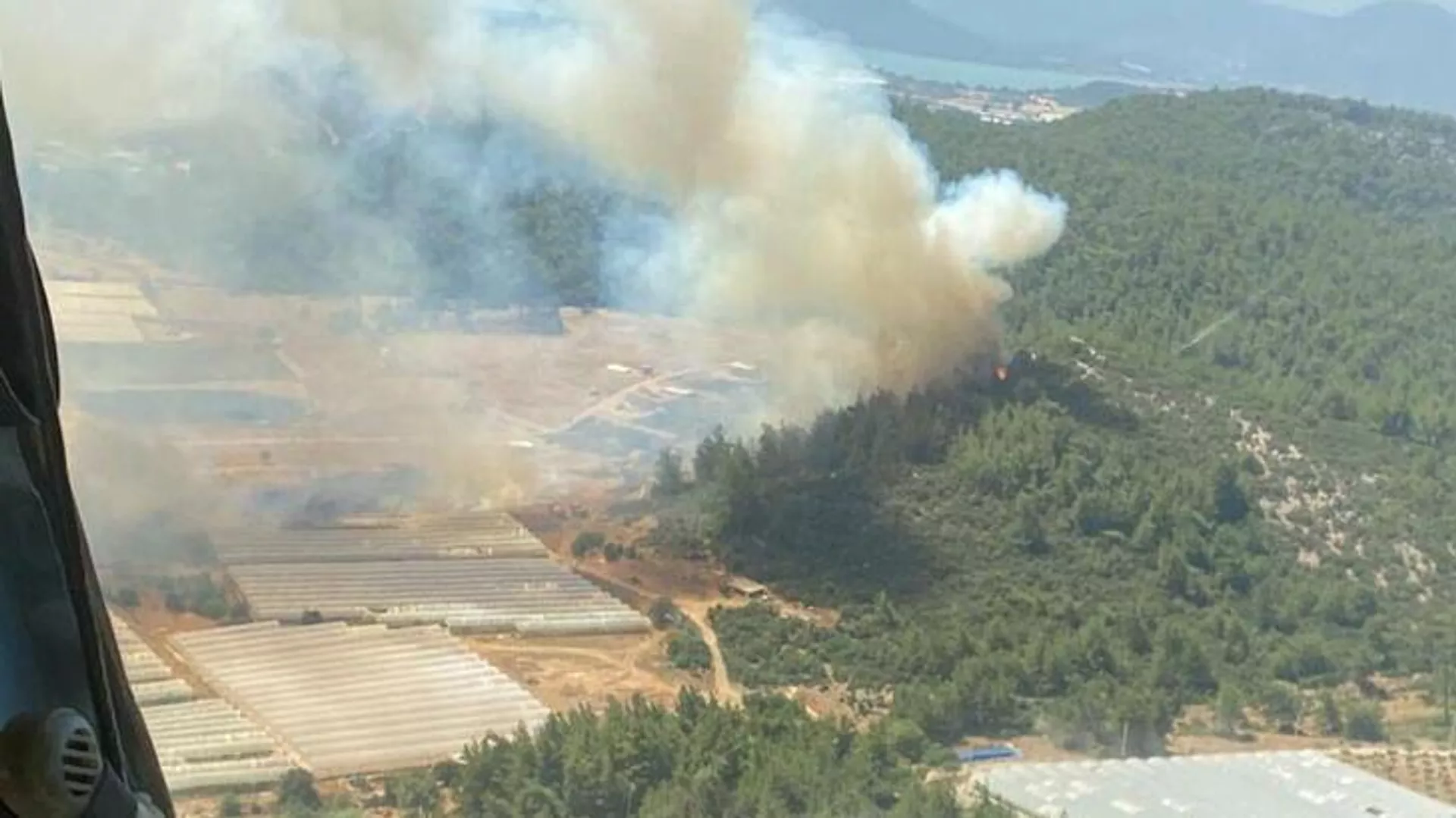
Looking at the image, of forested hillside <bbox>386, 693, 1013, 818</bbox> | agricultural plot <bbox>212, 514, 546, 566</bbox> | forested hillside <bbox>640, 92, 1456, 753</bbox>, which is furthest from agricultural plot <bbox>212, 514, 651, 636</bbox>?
forested hillside <bbox>386, 693, 1013, 818</bbox>

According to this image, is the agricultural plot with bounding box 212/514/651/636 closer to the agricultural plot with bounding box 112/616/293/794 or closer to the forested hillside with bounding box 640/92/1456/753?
the forested hillside with bounding box 640/92/1456/753

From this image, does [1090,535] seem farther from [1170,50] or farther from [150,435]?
[1170,50]

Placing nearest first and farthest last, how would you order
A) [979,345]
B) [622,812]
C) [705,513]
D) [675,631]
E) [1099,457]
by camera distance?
[622,812]
[675,631]
[705,513]
[1099,457]
[979,345]


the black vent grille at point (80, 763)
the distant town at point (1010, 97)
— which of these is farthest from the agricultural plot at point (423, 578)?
the distant town at point (1010, 97)

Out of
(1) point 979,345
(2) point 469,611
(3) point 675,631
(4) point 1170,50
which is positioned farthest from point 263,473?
(4) point 1170,50

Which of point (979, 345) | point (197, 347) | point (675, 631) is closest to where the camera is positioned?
point (675, 631)

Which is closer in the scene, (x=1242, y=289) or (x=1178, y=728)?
(x=1178, y=728)

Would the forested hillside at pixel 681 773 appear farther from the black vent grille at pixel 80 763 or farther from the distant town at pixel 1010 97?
the distant town at pixel 1010 97
